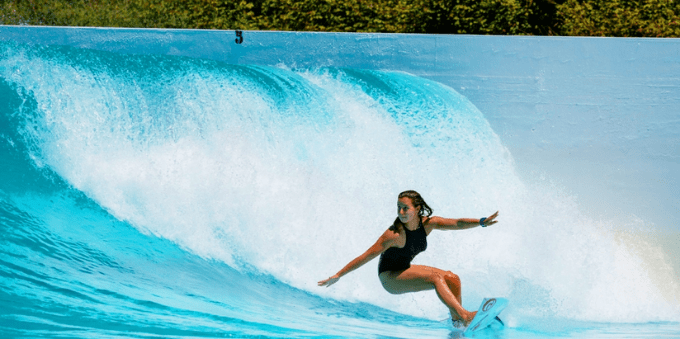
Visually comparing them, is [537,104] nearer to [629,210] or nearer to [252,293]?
[629,210]

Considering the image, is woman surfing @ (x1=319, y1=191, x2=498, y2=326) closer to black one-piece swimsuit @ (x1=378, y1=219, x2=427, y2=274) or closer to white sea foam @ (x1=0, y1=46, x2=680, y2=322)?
black one-piece swimsuit @ (x1=378, y1=219, x2=427, y2=274)

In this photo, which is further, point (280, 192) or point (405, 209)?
point (280, 192)

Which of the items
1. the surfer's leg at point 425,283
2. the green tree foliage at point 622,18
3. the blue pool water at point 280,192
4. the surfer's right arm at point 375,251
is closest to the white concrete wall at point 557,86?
the blue pool water at point 280,192

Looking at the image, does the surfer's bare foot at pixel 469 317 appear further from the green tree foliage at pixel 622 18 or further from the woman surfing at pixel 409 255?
the green tree foliage at pixel 622 18

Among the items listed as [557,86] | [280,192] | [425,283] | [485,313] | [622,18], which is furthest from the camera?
[622,18]

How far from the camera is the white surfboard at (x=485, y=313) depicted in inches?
188

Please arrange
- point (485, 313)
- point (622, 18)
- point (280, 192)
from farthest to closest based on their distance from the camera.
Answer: point (622, 18), point (280, 192), point (485, 313)

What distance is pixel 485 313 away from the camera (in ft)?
15.6

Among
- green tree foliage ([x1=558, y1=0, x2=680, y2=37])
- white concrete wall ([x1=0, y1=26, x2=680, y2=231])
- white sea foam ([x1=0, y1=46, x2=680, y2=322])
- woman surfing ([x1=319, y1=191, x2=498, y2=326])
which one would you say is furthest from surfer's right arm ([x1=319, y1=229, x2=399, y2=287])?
green tree foliage ([x1=558, y1=0, x2=680, y2=37])

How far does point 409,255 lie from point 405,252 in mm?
40

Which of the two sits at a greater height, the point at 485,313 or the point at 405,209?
the point at 405,209

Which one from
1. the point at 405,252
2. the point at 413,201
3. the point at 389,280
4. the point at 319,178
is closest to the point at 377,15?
the point at 319,178

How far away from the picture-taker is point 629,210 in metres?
6.21

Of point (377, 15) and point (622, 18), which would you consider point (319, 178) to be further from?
point (622, 18)
